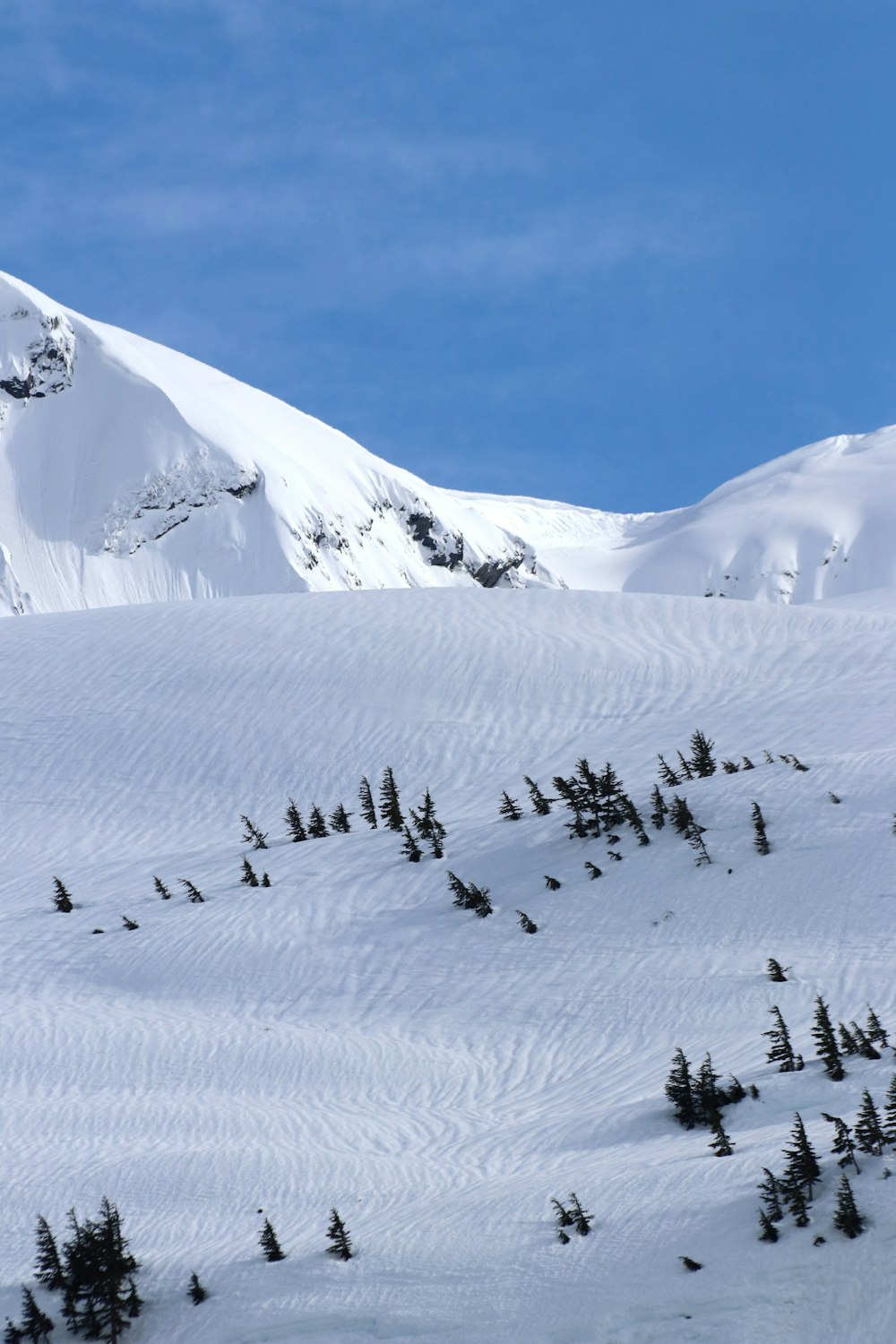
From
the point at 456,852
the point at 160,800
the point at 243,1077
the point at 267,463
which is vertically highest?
the point at 267,463

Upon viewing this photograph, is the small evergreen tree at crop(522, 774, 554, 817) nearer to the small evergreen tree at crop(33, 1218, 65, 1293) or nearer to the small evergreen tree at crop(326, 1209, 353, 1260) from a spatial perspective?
the small evergreen tree at crop(326, 1209, 353, 1260)

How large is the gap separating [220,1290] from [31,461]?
6182 inches

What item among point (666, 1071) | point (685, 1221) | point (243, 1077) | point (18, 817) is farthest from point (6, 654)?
point (685, 1221)

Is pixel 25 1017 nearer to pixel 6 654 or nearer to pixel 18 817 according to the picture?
pixel 18 817

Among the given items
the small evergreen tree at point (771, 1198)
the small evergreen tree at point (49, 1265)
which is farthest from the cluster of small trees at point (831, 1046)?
the small evergreen tree at point (49, 1265)

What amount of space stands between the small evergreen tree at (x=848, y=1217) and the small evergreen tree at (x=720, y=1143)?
58.2 inches

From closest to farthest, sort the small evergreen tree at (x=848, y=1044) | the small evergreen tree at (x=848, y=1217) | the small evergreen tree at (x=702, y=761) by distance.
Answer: the small evergreen tree at (x=848, y=1217)
the small evergreen tree at (x=848, y=1044)
the small evergreen tree at (x=702, y=761)

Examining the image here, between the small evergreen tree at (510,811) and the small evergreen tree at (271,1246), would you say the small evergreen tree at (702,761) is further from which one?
the small evergreen tree at (271,1246)

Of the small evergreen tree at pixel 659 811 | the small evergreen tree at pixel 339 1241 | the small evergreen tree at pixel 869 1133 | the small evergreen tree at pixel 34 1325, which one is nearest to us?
the small evergreen tree at pixel 869 1133

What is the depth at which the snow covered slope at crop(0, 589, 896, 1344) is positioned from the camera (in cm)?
797

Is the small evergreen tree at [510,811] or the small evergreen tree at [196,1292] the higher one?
the small evergreen tree at [510,811]

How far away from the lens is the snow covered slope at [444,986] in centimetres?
797

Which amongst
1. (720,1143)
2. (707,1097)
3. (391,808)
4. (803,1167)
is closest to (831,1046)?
(707,1097)

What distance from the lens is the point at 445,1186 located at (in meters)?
9.75
